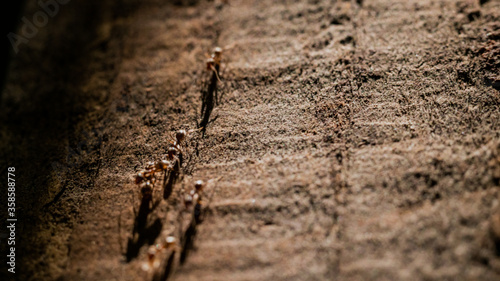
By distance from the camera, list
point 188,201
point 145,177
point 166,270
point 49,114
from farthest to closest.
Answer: point 49,114 < point 145,177 < point 188,201 < point 166,270

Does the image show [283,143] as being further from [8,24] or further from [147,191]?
[8,24]

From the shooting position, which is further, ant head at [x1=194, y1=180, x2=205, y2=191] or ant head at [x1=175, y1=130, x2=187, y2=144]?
ant head at [x1=175, y1=130, x2=187, y2=144]

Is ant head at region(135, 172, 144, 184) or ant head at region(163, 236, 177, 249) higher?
ant head at region(135, 172, 144, 184)

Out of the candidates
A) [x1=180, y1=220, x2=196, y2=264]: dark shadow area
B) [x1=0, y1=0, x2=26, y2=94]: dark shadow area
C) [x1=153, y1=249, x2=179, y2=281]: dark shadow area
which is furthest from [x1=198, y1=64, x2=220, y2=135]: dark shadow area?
[x1=0, y1=0, x2=26, y2=94]: dark shadow area

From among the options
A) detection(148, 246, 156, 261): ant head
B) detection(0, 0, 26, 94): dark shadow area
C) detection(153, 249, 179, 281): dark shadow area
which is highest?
detection(0, 0, 26, 94): dark shadow area

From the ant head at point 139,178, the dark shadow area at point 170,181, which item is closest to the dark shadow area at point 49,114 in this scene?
the ant head at point 139,178

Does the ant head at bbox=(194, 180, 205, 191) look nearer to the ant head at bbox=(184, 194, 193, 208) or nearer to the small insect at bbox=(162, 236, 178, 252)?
the ant head at bbox=(184, 194, 193, 208)

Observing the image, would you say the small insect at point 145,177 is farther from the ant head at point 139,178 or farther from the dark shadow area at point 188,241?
the dark shadow area at point 188,241

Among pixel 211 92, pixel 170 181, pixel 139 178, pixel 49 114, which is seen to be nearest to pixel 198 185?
pixel 170 181

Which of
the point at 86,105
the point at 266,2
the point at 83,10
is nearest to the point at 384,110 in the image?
the point at 266,2
